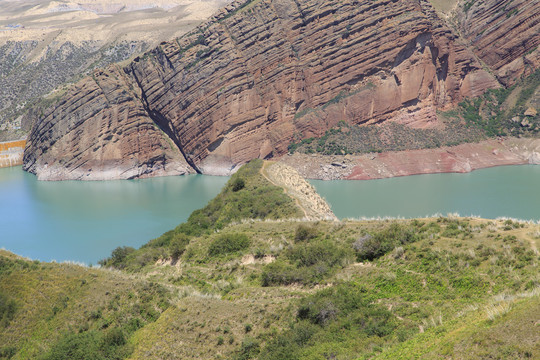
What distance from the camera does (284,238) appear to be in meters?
19.8

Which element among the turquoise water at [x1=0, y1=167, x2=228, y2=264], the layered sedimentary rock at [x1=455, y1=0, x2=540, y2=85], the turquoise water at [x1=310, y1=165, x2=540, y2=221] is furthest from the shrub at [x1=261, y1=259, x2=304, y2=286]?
the layered sedimentary rock at [x1=455, y1=0, x2=540, y2=85]

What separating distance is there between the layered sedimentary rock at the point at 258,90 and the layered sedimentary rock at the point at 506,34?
740 centimetres

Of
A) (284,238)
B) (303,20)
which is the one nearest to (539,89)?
(303,20)

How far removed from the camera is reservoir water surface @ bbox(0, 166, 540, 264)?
40.9 meters

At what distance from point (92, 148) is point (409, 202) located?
156ft

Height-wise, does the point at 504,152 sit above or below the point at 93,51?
below

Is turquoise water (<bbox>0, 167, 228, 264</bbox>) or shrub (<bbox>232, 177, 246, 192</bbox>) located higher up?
shrub (<bbox>232, 177, 246, 192</bbox>)

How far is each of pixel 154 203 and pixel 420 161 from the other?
3664 centimetres

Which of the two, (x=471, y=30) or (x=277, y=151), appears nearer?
(x=277, y=151)

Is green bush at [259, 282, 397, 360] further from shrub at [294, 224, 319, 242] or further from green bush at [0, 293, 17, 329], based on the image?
green bush at [0, 293, 17, 329]

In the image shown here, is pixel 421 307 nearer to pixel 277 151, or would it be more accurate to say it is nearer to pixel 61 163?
pixel 277 151

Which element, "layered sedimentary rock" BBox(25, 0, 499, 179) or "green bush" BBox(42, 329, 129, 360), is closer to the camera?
→ "green bush" BBox(42, 329, 129, 360)

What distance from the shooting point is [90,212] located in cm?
5150

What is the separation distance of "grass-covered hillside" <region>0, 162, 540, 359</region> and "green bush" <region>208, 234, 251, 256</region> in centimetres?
52
